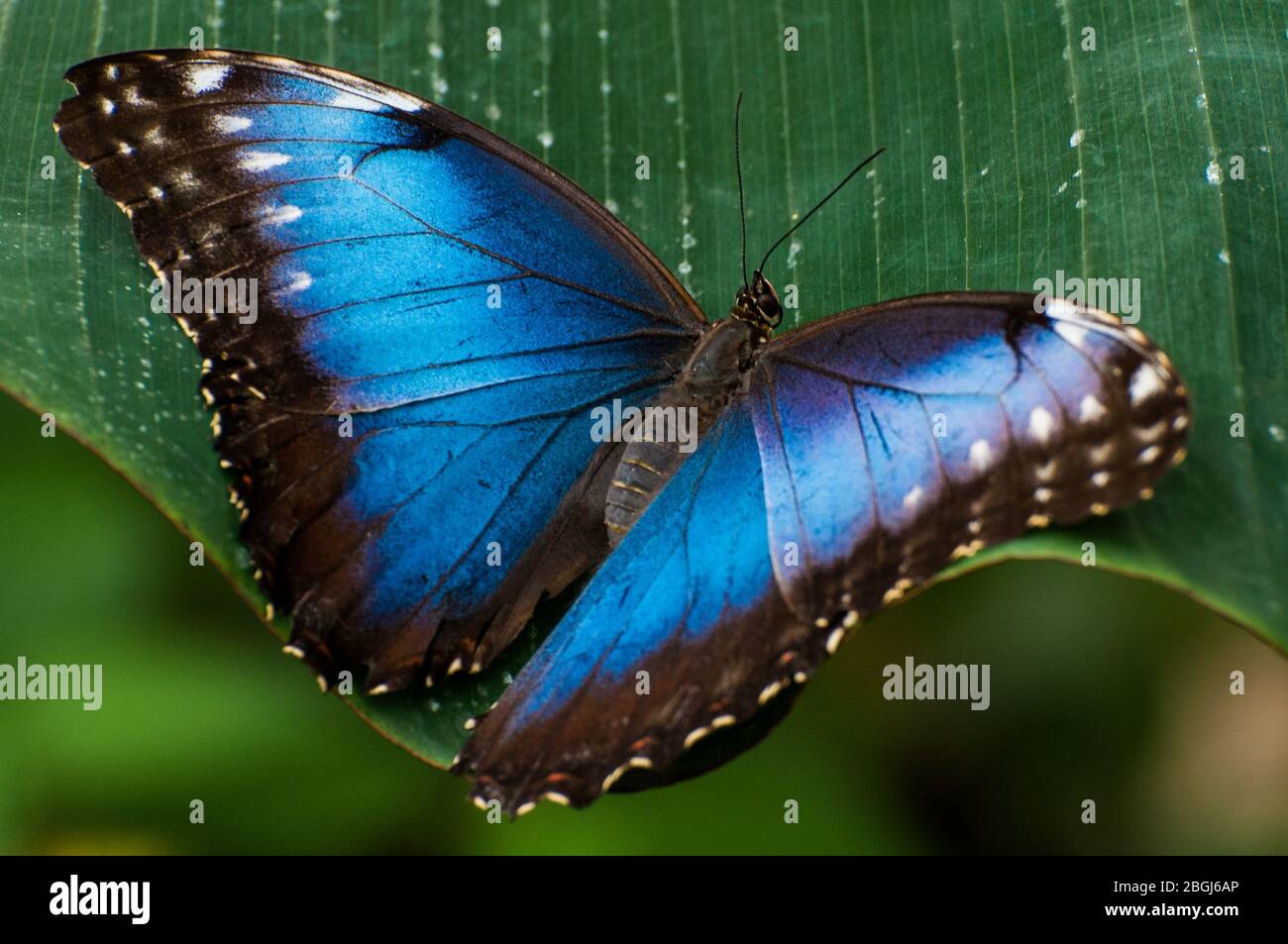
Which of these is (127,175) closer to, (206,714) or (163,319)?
(163,319)

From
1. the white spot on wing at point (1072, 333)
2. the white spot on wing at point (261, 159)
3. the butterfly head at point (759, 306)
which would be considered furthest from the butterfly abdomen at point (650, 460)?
the white spot on wing at point (261, 159)

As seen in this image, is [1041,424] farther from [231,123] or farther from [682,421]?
[231,123]

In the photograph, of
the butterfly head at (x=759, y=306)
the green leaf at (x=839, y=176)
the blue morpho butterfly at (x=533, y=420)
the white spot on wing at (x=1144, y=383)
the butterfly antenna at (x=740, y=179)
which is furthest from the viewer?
the butterfly antenna at (x=740, y=179)

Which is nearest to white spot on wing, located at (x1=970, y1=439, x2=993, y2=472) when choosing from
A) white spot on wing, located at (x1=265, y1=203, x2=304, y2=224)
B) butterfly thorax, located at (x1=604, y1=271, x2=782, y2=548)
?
butterfly thorax, located at (x1=604, y1=271, x2=782, y2=548)

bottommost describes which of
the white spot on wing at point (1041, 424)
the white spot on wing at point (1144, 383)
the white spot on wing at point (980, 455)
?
the white spot on wing at point (980, 455)

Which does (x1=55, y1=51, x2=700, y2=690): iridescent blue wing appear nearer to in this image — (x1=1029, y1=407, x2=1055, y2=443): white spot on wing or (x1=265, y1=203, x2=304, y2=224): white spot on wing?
(x1=265, y1=203, x2=304, y2=224): white spot on wing

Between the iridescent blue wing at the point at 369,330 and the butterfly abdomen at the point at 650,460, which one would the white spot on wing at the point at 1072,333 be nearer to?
the butterfly abdomen at the point at 650,460

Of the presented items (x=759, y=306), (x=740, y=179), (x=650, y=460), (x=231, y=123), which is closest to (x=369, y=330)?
(x=231, y=123)
